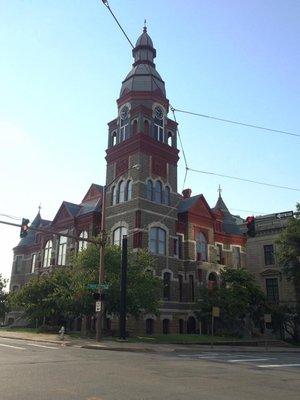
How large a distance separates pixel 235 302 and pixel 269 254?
59.2ft

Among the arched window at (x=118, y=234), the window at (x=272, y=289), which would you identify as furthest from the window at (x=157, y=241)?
the window at (x=272, y=289)

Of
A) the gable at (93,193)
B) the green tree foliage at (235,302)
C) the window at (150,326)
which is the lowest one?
the window at (150,326)

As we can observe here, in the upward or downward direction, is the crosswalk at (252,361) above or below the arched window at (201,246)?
below

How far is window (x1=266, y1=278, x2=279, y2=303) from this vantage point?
52.3m

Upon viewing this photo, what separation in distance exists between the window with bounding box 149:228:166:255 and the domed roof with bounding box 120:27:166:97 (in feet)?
48.8

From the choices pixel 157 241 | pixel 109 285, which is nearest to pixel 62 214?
pixel 157 241

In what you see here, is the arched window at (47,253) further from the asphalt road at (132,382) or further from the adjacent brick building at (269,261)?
the asphalt road at (132,382)

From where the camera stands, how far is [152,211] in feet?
136

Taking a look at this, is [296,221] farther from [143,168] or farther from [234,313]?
[143,168]

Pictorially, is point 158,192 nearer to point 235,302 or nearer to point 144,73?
point 235,302

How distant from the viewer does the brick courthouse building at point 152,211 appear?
134 ft

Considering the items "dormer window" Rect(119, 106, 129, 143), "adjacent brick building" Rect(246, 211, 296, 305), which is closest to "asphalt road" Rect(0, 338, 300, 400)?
"dormer window" Rect(119, 106, 129, 143)

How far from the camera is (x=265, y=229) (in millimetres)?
55938

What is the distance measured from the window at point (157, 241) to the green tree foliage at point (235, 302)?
17.2ft
